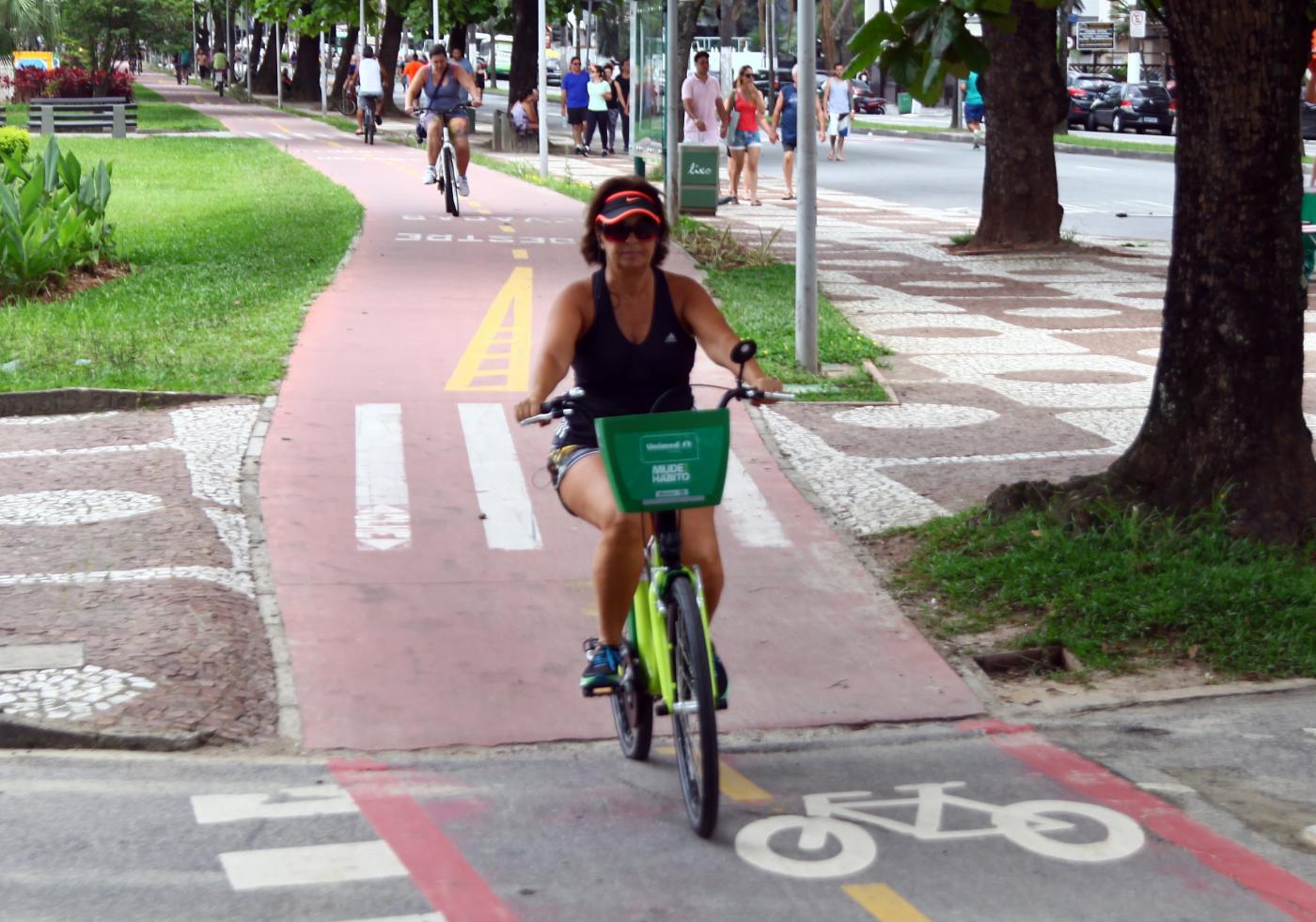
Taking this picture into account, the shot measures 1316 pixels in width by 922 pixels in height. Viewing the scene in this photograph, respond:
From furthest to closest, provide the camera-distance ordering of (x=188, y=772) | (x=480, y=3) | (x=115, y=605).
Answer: (x=480, y=3)
(x=115, y=605)
(x=188, y=772)

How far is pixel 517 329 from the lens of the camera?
1276 cm

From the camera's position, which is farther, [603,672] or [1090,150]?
[1090,150]

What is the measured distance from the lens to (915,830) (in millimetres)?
4812

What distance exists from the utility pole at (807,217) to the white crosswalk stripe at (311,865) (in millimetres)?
7067

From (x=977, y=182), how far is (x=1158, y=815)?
26.4m

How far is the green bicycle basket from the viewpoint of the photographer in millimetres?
4629

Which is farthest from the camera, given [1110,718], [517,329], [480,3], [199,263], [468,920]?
[480,3]

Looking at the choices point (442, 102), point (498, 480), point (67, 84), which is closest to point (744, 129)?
point (442, 102)

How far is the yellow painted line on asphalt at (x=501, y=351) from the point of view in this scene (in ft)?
35.3

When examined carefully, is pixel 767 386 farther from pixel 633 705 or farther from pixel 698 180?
pixel 698 180

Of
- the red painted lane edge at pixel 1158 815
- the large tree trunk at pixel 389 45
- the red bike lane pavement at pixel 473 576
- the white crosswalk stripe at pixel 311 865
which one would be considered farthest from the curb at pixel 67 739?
the large tree trunk at pixel 389 45

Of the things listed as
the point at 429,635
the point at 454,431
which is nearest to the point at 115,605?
the point at 429,635

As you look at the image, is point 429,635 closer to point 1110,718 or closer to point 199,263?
point 1110,718

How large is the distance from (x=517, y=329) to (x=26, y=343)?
326cm
